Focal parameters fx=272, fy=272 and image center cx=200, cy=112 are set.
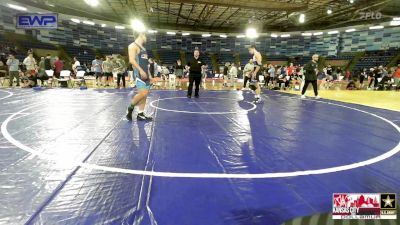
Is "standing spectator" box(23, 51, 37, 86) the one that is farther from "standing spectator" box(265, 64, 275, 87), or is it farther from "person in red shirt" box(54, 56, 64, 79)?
"standing spectator" box(265, 64, 275, 87)

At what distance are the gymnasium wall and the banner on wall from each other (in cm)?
805

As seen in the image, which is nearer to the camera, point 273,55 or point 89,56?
point 89,56

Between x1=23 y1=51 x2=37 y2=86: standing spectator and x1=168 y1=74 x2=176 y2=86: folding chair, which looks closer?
x1=23 y1=51 x2=37 y2=86: standing spectator

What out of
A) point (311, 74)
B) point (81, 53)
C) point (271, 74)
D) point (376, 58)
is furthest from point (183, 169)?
point (376, 58)

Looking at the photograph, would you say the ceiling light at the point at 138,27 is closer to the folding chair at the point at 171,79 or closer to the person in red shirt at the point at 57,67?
the folding chair at the point at 171,79

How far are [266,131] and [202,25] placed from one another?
33467mm

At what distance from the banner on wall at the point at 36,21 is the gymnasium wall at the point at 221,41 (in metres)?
8.05

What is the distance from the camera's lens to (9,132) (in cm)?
446

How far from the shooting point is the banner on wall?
57.1ft

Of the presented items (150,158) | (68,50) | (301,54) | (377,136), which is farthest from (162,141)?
(301,54)

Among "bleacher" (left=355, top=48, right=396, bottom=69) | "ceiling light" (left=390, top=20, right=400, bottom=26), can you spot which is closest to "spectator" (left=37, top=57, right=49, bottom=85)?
"ceiling light" (left=390, top=20, right=400, bottom=26)

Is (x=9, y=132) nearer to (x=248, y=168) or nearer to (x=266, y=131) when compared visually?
(x=248, y=168)

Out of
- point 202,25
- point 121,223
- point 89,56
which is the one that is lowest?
point 121,223

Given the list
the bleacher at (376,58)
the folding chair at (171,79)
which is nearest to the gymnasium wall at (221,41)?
the bleacher at (376,58)
